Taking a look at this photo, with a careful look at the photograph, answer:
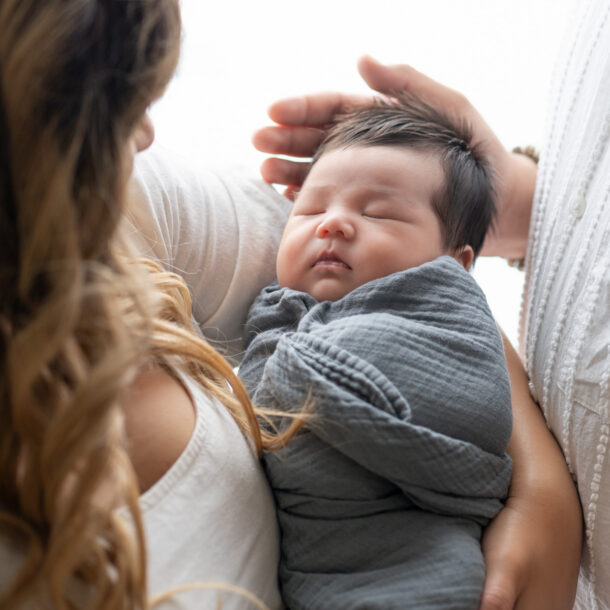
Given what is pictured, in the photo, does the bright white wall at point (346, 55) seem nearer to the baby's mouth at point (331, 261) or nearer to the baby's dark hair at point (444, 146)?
the baby's dark hair at point (444, 146)

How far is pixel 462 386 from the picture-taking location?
724 mm

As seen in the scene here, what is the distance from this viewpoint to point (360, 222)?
88 centimetres

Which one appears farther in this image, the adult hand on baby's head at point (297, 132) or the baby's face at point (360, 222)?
the adult hand on baby's head at point (297, 132)

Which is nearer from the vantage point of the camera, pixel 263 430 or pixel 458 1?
pixel 263 430

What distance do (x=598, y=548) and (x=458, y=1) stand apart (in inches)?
46.0

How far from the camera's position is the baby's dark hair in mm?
956

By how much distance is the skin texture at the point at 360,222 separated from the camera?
0.86 meters

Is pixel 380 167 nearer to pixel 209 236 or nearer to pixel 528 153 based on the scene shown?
pixel 209 236

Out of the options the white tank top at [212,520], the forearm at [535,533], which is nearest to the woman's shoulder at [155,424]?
the white tank top at [212,520]

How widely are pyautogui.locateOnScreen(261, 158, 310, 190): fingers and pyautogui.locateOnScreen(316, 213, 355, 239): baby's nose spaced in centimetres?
24

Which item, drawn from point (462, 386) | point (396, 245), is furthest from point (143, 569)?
point (396, 245)

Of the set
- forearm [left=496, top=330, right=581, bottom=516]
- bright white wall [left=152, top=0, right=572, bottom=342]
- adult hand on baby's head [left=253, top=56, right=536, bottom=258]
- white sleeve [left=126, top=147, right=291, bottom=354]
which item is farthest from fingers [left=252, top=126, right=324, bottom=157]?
forearm [left=496, top=330, right=581, bottom=516]

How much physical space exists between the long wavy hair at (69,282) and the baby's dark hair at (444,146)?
0.51 metres

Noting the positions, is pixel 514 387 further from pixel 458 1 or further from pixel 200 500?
pixel 458 1
